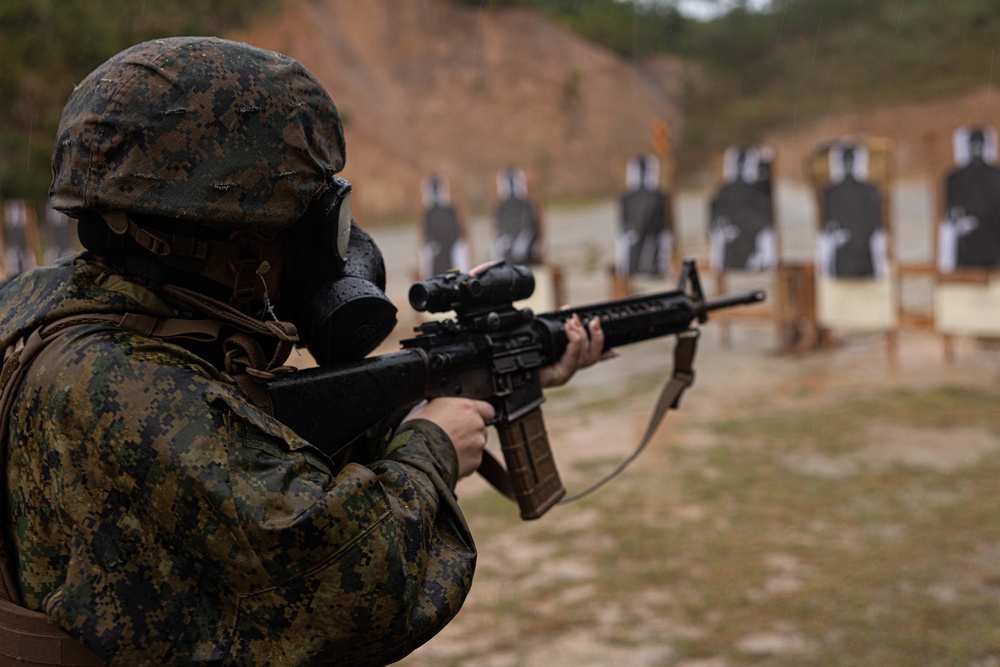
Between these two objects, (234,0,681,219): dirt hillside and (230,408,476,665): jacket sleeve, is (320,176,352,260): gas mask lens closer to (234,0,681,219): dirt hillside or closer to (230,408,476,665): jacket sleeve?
(230,408,476,665): jacket sleeve

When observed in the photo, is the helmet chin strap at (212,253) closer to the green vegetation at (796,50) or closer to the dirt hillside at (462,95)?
the dirt hillside at (462,95)

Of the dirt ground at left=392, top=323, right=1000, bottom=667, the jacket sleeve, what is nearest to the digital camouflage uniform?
the jacket sleeve

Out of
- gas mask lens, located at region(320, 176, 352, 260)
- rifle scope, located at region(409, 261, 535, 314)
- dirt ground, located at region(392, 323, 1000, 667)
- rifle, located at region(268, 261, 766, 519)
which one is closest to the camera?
gas mask lens, located at region(320, 176, 352, 260)

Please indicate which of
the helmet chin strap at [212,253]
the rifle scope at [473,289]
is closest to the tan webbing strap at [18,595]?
the helmet chin strap at [212,253]

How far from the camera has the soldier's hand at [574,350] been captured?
2473 millimetres

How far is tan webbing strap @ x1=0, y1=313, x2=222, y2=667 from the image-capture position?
1.37 m

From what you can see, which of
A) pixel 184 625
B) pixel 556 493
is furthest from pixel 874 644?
pixel 184 625

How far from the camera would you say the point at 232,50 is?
4.75 feet

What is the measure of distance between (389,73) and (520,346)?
26.4m

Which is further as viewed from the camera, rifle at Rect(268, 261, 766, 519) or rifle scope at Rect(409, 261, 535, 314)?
rifle scope at Rect(409, 261, 535, 314)

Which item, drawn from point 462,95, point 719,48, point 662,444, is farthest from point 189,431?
point 719,48

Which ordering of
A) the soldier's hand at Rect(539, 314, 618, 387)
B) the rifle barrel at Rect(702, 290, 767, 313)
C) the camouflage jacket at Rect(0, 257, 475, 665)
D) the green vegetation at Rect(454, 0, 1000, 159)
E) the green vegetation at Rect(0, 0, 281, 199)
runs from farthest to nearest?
the green vegetation at Rect(454, 0, 1000, 159) < the green vegetation at Rect(0, 0, 281, 199) < the rifle barrel at Rect(702, 290, 767, 313) < the soldier's hand at Rect(539, 314, 618, 387) < the camouflage jacket at Rect(0, 257, 475, 665)

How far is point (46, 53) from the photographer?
1805cm

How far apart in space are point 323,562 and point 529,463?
1113mm
